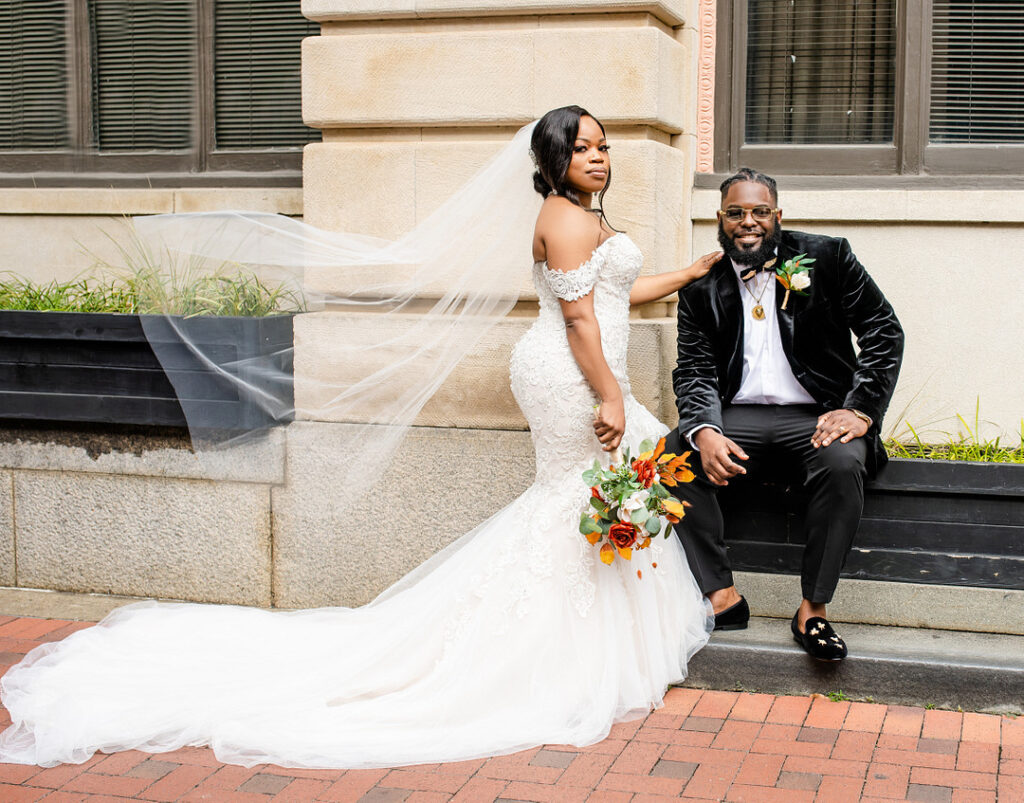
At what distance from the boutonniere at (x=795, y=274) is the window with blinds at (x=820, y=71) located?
1.51 meters

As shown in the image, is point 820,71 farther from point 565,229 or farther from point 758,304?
point 565,229

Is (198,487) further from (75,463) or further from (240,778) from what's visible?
(240,778)

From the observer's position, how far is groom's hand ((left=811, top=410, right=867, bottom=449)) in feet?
15.4

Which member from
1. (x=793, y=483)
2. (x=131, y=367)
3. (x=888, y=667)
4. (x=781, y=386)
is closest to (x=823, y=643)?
(x=888, y=667)

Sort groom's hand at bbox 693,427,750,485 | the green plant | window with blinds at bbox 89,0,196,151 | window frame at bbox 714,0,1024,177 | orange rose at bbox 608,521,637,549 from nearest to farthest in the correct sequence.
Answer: orange rose at bbox 608,521,637,549
groom's hand at bbox 693,427,750,485
the green plant
window frame at bbox 714,0,1024,177
window with blinds at bbox 89,0,196,151

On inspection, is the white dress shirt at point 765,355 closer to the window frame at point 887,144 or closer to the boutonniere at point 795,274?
the boutonniere at point 795,274

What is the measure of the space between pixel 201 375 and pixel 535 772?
256 centimetres

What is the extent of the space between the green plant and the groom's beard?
1180mm

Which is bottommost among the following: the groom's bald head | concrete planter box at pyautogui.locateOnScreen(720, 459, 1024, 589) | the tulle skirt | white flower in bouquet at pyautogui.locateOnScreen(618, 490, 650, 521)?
the tulle skirt

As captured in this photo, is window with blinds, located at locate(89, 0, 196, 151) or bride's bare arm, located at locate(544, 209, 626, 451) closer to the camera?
bride's bare arm, located at locate(544, 209, 626, 451)

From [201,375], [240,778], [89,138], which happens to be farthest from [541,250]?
[89,138]

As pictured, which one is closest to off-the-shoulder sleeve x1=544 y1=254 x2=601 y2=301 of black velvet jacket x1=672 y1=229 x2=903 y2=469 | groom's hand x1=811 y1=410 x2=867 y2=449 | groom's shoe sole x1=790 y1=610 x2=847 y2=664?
black velvet jacket x1=672 y1=229 x2=903 y2=469

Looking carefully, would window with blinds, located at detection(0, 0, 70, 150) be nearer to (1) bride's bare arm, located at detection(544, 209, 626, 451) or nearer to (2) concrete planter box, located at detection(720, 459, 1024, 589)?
(1) bride's bare arm, located at detection(544, 209, 626, 451)

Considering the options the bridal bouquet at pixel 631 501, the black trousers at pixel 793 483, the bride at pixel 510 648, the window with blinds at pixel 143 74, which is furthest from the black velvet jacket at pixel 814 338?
the window with blinds at pixel 143 74
